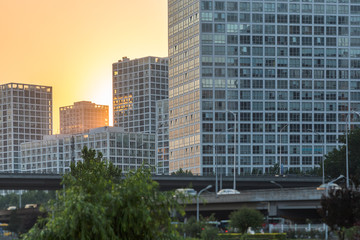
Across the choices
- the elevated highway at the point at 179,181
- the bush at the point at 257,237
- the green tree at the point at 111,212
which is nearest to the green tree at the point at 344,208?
the bush at the point at 257,237

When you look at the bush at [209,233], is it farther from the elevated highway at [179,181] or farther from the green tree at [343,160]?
the green tree at [343,160]

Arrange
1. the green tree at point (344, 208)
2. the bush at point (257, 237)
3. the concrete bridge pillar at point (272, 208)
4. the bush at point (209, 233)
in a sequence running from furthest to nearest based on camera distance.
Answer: the concrete bridge pillar at point (272, 208), the bush at point (209, 233), the bush at point (257, 237), the green tree at point (344, 208)

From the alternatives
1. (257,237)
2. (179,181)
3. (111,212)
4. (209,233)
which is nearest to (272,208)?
(257,237)

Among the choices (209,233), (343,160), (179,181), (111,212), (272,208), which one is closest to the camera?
(111,212)

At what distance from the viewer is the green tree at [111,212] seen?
36250 mm

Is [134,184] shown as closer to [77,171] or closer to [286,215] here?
[77,171]

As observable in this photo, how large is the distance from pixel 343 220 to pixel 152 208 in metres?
33.1

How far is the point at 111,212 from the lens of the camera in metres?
37.5

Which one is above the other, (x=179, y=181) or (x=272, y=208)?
(x=179, y=181)

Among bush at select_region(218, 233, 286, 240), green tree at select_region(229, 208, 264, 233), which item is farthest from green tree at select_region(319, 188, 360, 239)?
green tree at select_region(229, 208, 264, 233)

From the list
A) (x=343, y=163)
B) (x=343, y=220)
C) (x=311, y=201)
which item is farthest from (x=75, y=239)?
(x=343, y=163)

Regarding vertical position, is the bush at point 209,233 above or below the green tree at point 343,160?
below

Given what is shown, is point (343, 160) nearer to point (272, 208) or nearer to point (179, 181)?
point (179, 181)

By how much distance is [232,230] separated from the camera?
105250 millimetres
